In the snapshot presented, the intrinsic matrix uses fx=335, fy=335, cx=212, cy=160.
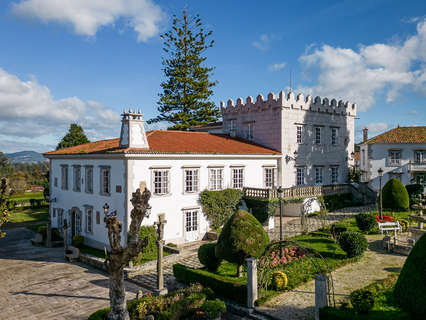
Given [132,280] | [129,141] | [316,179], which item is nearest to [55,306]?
[132,280]

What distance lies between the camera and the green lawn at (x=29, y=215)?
4134 centimetres

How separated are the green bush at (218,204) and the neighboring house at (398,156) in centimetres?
2117

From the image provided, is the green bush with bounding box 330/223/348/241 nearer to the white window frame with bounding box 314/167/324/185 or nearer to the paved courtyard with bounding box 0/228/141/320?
the paved courtyard with bounding box 0/228/141/320

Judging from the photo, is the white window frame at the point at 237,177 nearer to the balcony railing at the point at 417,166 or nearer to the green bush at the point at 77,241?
the green bush at the point at 77,241

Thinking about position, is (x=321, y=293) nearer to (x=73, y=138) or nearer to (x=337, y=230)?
(x=337, y=230)

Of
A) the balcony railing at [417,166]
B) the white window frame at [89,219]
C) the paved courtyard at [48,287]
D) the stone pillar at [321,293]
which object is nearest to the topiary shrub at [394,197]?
the balcony railing at [417,166]

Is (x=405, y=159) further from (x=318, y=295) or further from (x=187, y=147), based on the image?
(x=318, y=295)

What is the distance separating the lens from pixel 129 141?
73.5 ft

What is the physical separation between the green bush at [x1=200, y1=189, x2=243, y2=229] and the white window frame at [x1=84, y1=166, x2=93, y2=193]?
865cm

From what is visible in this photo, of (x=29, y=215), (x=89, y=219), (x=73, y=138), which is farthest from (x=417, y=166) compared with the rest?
(x=29, y=215)

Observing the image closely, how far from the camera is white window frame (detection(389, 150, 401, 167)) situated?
136ft

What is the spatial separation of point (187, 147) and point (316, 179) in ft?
52.6

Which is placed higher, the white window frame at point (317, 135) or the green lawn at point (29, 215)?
the white window frame at point (317, 135)

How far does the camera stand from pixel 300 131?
3300cm
